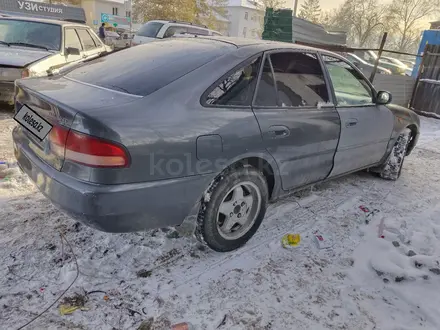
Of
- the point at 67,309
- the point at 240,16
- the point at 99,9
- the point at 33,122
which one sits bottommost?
the point at 67,309

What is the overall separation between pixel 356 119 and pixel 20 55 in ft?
18.7

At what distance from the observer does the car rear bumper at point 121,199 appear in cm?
204

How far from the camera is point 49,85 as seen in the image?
2.58m

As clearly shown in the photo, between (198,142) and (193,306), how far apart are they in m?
1.07

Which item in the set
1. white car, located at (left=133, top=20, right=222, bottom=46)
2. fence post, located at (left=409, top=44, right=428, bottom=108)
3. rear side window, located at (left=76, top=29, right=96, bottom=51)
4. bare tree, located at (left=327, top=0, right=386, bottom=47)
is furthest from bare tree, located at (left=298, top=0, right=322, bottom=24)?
rear side window, located at (left=76, top=29, right=96, bottom=51)

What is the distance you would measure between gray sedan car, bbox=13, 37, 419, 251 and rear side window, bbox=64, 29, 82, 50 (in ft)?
14.5

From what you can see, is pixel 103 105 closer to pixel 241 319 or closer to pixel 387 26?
pixel 241 319

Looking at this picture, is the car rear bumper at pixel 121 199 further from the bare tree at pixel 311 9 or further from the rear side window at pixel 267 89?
the bare tree at pixel 311 9

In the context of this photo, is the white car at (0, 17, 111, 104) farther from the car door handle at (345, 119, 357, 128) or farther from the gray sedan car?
the car door handle at (345, 119, 357, 128)

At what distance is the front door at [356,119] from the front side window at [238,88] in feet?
3.66

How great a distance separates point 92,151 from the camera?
6.50ft

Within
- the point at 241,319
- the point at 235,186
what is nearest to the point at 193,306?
the point at 241,319

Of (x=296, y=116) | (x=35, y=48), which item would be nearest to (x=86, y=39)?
(x=35, y=48)

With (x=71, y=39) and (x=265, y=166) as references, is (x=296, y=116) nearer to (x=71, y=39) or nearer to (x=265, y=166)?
(x=265, y=166)
